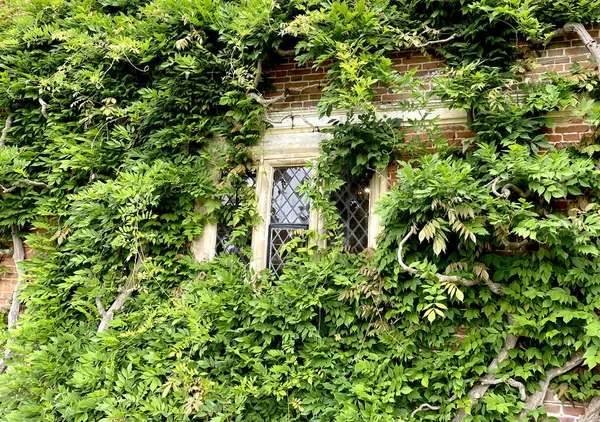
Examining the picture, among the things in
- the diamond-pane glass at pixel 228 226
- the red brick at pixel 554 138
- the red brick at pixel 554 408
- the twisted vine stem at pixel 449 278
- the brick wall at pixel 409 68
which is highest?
the brick wall at pixel 409 68

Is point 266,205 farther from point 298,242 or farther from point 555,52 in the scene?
point 555,52

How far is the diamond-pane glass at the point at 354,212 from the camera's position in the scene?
3566mm

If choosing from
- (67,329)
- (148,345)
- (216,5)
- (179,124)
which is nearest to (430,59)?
(216,5)

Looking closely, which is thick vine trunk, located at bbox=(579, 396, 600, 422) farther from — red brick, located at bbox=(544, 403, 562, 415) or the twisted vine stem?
the twisted vine stem

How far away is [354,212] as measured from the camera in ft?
11.9

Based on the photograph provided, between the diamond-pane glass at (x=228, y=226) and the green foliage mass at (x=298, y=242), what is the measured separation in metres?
0.04

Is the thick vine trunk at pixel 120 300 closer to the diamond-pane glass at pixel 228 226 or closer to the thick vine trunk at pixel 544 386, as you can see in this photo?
the diamond-pane glass at pixel 228 226

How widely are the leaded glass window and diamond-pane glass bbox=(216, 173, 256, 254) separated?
0.26 metres

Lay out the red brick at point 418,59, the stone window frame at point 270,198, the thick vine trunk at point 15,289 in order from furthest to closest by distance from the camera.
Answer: the thick vine trunk at point 15,289, the red brick at point 418,59, the stone window frame at point 270,198

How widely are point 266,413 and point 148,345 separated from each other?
126 centimetres

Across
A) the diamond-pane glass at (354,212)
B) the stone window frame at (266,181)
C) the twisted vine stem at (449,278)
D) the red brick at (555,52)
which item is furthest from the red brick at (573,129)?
the stone window frame at (266,181)

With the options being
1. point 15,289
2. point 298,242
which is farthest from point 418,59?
point 15,289

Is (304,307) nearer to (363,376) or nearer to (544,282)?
(363,376)

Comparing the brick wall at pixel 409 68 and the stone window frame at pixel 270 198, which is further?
the stone window frame at pixel 270 198
